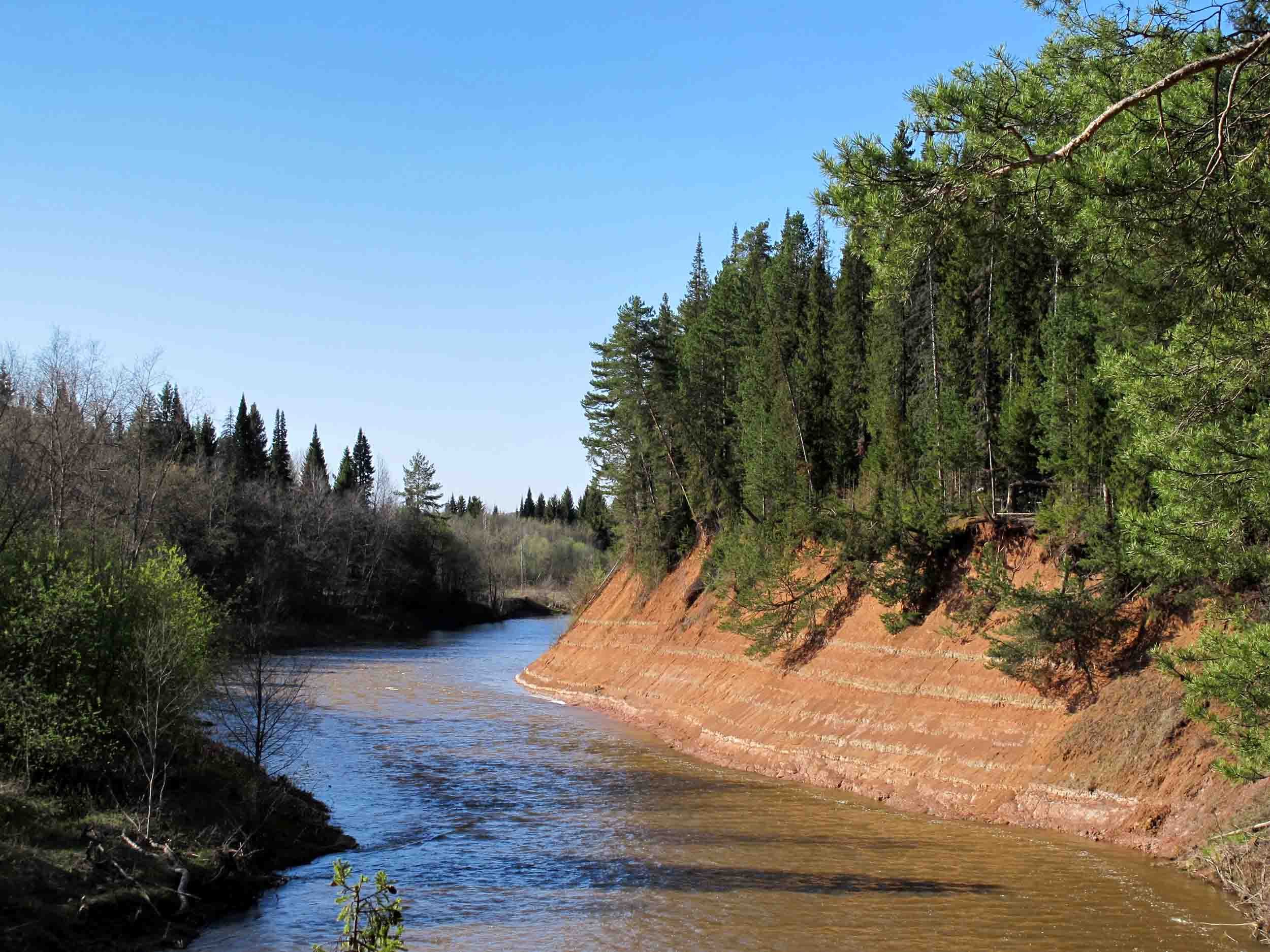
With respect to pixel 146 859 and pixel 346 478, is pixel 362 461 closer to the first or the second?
pixel 346 478

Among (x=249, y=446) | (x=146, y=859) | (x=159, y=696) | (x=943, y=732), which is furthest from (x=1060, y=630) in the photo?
(x=249, y=446)

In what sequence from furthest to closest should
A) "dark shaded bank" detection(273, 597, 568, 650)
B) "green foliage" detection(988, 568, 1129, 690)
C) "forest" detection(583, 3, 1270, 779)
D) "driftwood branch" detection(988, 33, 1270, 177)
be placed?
"dark shaded bank" detection(273, 597, 568, 650), "green foliage" detection(988, 568, 1129, 690), "forest" detection(583, 3, 1270, 779), "driftwood branch" detection(988, 33, 1270, 177)

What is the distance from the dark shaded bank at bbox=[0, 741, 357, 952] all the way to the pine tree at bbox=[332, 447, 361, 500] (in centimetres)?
11343

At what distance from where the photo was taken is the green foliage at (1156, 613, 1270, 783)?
1436cm

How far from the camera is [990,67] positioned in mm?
10898

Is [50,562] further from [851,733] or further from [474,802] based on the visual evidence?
[851,733]

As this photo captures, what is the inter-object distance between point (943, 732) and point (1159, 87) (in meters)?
22.9

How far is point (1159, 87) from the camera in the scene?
7969mm

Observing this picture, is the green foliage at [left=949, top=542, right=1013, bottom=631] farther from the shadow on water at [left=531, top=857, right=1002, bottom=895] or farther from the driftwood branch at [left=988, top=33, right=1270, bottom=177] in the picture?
the driftwood branch at [left=988, top=33, right=1270, bottom=177]

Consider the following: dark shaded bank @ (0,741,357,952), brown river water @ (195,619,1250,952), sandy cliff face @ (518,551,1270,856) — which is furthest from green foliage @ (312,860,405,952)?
sandy cliff face @ (518,551,1270,856)

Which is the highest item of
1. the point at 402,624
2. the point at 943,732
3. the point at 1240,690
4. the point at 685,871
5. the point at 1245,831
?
the point at 1240,690

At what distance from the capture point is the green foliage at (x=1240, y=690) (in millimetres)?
14359

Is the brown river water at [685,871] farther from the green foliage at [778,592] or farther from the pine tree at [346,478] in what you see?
the pine tree at [346,478]

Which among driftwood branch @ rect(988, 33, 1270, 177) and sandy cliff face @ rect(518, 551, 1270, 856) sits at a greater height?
driftwood branch @ rect(988, 33, 1270, 177)
